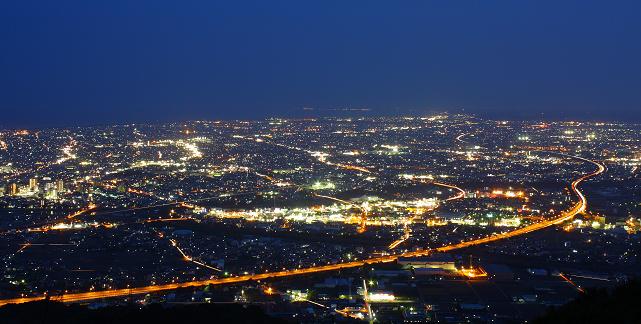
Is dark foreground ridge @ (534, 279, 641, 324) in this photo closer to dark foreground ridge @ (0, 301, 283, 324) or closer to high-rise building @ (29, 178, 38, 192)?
dark foreground ridge @ (0, 301, 283, 324)

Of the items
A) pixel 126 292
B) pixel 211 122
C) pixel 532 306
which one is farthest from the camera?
pixel 211 122

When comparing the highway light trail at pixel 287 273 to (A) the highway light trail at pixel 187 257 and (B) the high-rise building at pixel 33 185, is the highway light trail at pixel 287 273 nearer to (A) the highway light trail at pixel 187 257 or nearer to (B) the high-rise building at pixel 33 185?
(A) the highway light trail at pixel 187 257

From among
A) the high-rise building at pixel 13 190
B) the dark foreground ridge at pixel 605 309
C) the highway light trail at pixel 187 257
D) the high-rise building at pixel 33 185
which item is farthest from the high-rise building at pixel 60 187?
the dark foreground ridge at pixel 605 309

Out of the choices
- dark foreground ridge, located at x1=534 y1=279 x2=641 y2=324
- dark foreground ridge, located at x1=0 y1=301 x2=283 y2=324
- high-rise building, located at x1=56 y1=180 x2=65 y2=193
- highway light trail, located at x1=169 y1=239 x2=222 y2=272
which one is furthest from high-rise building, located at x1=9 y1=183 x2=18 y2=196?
dark foreground ridge, located at x1=534 y1=279 x2=641 y2=324

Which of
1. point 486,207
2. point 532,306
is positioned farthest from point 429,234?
point 532,306

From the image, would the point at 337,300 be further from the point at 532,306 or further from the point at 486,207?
the point at 486,207

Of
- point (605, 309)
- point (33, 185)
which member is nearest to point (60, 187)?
point (33, 185)
